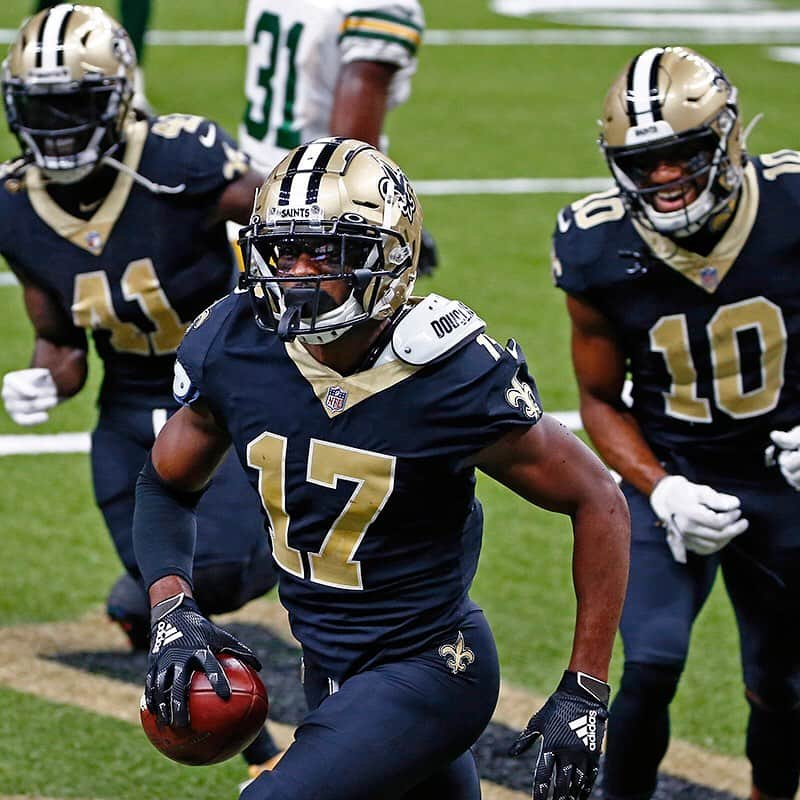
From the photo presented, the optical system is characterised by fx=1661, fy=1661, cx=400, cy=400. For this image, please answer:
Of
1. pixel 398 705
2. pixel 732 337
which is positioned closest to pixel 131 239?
pixel 732 337

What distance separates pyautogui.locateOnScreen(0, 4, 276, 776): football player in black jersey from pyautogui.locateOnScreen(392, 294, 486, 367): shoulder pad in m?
1.47

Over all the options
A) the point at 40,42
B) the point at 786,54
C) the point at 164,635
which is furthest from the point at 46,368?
the point at 786,54

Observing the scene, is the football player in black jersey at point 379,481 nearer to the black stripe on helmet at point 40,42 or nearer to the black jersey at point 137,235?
the black jersey at point 137,235

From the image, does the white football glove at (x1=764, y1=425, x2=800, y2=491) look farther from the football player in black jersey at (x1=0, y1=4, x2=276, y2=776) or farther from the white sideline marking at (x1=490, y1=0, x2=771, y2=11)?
the white sideline marking at (x1=490, y1=0, x2=771, y2=11)

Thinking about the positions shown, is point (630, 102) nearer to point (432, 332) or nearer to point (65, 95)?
point (432, 332)

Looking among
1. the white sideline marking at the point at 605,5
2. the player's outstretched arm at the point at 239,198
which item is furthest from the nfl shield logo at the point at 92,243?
the white sideline marking at the point at 605,5

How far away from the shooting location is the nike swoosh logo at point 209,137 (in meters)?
4.67

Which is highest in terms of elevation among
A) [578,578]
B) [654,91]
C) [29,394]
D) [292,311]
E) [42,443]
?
[654,91]

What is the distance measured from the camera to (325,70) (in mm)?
5980

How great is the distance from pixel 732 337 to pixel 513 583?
1.94m

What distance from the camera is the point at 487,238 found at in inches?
396

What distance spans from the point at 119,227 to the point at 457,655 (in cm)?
194

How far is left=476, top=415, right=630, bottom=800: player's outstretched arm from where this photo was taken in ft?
10.2

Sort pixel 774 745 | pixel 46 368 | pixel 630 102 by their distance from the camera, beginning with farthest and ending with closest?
pixel 46 368 → pixel 774 745 → pixel 630 102
